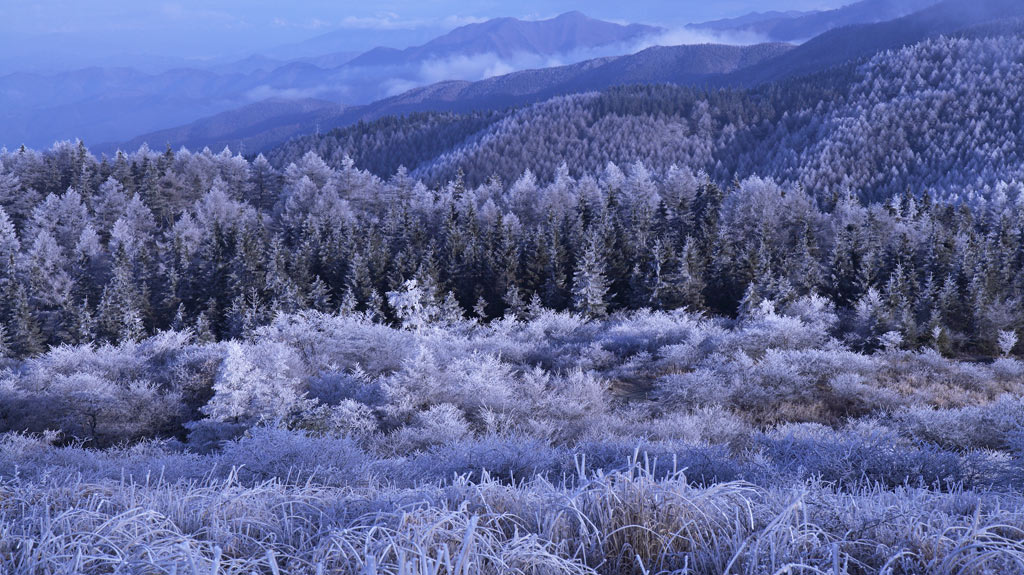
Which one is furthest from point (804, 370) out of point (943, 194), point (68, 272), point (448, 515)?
point (943, 194)

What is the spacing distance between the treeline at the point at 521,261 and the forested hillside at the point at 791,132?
50.0 metres

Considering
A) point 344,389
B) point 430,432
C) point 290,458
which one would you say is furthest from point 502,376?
point 290,458

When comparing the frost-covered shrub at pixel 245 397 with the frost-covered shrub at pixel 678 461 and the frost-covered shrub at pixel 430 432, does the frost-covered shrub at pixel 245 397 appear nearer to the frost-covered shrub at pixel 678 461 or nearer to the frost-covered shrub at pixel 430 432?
the frost-covered shrub at pixel 430 432

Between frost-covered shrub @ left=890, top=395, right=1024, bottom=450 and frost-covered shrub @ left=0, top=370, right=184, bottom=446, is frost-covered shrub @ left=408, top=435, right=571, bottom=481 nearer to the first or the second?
frost-covered shrub @ left=890, top=395, right=1024, bottom=450

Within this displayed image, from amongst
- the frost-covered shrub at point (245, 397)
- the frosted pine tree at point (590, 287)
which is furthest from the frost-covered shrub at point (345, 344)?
the frosted pine tree at point (590, 287)

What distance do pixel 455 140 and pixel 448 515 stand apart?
14388 centimetres

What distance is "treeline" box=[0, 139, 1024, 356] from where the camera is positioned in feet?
116

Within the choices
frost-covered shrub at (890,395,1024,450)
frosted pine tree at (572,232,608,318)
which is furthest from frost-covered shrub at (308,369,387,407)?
frosted pine tree at (572,232,608,318)

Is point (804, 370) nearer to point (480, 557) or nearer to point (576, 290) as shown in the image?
point (576, 290)

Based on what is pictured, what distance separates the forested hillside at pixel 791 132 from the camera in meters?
99.3

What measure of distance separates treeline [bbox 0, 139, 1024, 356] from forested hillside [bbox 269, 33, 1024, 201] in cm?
4999

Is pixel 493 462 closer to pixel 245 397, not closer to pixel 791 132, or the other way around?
pixel 245 397

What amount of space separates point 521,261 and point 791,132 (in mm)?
104507

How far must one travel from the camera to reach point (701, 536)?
9.33 feet
